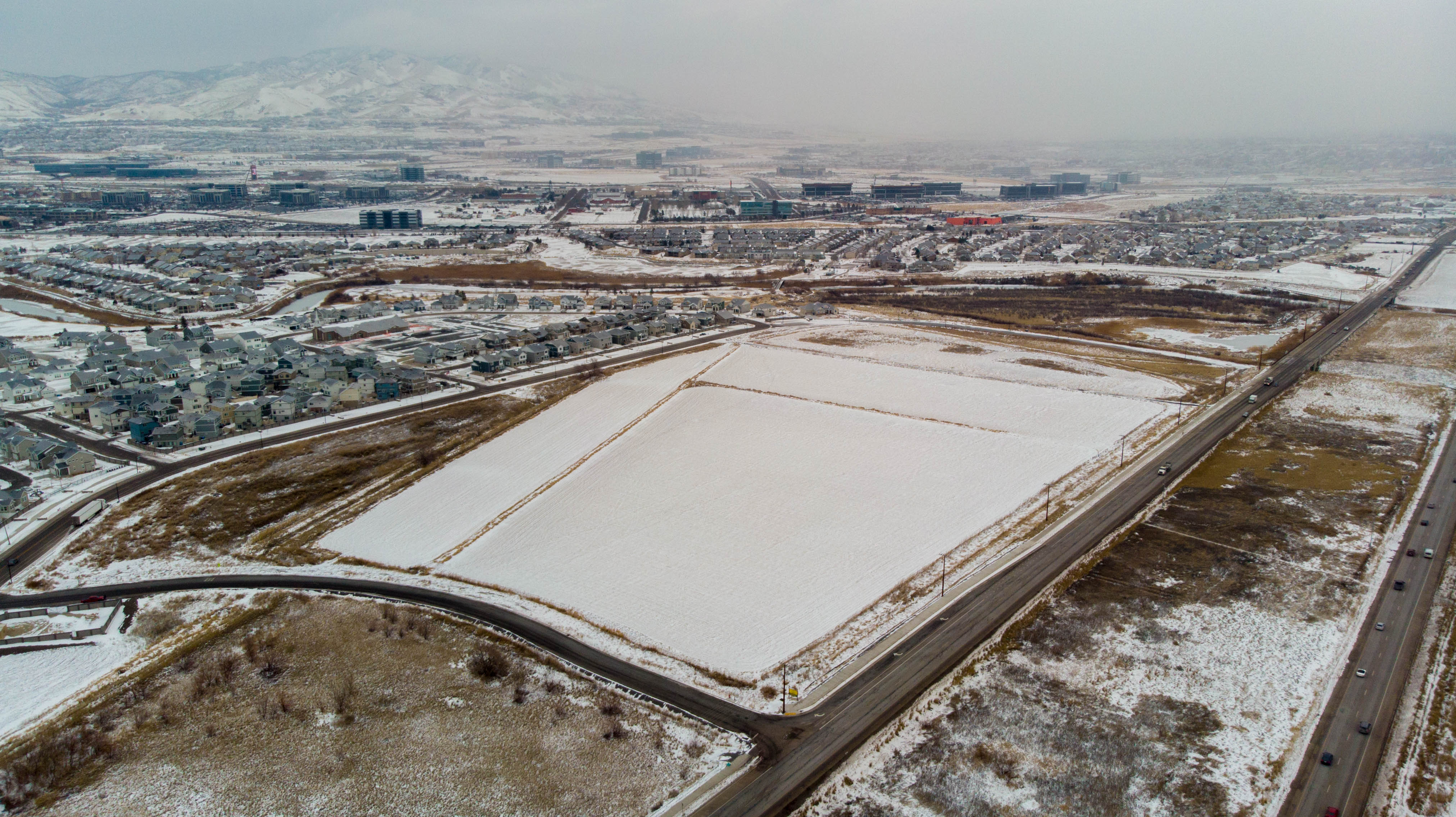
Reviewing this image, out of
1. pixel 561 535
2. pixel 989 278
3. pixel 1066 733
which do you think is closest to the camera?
pixel 1066 733

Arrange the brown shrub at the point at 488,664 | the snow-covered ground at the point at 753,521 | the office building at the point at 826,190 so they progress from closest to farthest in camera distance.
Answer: the brown shrub at the point at 488,664, the snow-covered ground at the point at 753,521, the office building at the point at 826,190

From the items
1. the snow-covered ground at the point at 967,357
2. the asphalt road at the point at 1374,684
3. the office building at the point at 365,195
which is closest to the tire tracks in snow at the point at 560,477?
the snow-covered ground at the point at 967,357

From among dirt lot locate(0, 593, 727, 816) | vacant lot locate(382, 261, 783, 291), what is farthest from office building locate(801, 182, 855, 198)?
dirt lot locate(0, 593, 727, 816)

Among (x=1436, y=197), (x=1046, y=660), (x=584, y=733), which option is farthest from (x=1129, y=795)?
(x=1436, y=197)

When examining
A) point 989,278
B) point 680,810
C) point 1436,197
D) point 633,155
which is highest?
point 633,155

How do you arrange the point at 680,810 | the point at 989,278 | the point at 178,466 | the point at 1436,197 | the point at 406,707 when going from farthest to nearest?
the point at 1436,197 < the point at 989,278 < the point at 178,466 < the point at 406,707 < the point at 680,810

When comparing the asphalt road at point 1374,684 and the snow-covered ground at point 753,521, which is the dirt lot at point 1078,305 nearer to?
the snow-covered ground at point 753,521

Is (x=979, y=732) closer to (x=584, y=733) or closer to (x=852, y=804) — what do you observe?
(x=852, y=804)
